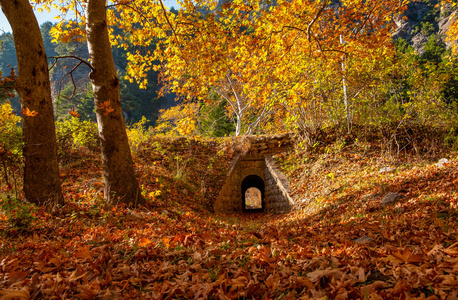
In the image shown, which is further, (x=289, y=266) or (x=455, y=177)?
(x=455, y=177)

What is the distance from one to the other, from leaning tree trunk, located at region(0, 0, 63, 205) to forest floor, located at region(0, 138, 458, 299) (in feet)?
1.45

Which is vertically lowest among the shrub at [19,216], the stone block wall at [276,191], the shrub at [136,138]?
the stone block wall at [276,191]

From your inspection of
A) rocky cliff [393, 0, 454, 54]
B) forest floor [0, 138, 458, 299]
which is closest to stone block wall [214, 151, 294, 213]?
forest floor [0, 138, 458, 299]

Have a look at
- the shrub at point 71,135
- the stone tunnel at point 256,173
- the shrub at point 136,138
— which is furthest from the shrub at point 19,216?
the stone tunnel at point 256,173

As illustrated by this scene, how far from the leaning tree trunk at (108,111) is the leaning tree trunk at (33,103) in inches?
28.6

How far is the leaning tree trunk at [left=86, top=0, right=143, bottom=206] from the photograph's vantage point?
4.11 m

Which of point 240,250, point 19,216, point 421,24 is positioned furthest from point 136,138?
point 421,24

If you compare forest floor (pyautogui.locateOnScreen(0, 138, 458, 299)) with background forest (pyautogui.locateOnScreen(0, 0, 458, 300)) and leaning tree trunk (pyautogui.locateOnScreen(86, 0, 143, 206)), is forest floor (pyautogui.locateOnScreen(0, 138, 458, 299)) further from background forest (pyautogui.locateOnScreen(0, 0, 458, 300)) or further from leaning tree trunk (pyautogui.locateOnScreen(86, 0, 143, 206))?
leaning tree trunk (pyautogui.locateOnScreen(86, 0, 143, 206))

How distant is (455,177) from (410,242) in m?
2.99

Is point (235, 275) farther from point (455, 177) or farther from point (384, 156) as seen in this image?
point (384, 156)

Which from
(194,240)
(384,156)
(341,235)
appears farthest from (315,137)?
(194,240)

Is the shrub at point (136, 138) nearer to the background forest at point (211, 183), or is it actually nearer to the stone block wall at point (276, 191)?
the background forest at point (211, 183)

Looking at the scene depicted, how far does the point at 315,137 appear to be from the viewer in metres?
8.38

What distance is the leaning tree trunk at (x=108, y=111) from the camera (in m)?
4.11
